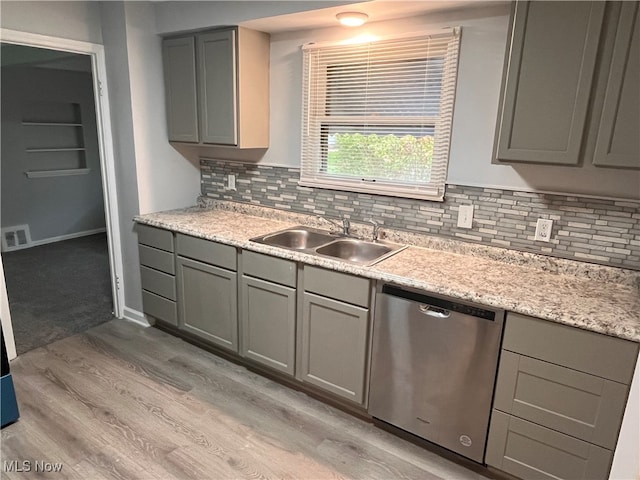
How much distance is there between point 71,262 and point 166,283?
240 cm

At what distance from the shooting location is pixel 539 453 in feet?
5.93

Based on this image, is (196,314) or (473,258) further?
(196,314)

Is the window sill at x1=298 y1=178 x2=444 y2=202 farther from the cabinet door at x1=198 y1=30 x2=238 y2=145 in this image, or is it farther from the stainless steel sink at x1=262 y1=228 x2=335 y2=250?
the cabinet door at x1=198 y1=30 x2=238 y2=145

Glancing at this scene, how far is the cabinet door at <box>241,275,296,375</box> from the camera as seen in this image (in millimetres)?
2475

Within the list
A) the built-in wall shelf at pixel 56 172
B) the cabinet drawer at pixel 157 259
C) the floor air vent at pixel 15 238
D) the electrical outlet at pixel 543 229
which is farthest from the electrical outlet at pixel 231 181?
the floor air vent at pixel 15 238

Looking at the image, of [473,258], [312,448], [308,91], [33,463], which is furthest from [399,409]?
[308,91]

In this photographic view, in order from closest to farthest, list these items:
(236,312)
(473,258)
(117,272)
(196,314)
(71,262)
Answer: (473,258)
(236,312)
(196,314)
(117,272)
(71,262)

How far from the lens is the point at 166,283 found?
10.2 ft

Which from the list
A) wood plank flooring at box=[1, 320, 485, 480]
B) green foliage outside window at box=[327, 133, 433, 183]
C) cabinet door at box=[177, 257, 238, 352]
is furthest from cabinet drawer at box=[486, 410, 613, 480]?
cabinet door at box=[177, 257, 238, 352]

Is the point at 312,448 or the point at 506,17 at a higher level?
the point at 506,17

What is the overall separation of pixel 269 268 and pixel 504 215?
4.36 ft

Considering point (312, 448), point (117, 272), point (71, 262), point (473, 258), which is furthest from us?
point (71, 262)

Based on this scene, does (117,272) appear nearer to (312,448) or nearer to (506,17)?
(312,448)

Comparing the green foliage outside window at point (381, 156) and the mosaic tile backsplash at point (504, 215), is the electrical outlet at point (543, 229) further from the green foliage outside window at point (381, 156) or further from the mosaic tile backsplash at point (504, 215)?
the green foliage outside window at point (381, 156)
